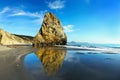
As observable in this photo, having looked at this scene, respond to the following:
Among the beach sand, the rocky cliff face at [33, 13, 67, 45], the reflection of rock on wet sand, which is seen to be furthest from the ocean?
the rocky cliff face at [33, 13, 67, 45]

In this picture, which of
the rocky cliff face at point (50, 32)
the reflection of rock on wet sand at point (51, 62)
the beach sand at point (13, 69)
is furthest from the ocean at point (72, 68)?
the rocky cliff face at point (50, 32)

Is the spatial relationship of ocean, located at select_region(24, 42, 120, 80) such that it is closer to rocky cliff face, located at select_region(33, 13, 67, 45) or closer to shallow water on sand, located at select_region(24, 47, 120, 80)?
shallow water on sand, located at select_region(24, 47, 120, 80)

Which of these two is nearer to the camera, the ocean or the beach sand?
the beach sand

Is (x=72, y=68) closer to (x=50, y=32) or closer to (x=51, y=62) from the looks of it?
(x=51, y=62)

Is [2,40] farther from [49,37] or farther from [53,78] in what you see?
[53,78]

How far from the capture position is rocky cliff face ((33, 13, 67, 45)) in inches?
3049

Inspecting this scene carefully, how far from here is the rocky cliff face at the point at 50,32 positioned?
3049 inches

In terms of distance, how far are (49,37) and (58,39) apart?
4.31 metres

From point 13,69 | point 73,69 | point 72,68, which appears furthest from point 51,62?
point 13,69

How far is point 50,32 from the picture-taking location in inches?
3142

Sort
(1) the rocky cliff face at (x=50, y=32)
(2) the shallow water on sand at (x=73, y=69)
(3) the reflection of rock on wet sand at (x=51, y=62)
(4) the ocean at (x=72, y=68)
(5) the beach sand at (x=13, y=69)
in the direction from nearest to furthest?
(5) the beach sand at (x=13, y=69) → (2) the shallow water on sand at (x=73, y=69) → (4) the ocean at (x=72, y=68) → (3) the reflection of rock on wet sand at (x=51, y=62) → (1) the rocky cliff face at (x=50, y=32)

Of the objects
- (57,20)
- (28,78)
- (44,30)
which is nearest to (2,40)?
(44,30)

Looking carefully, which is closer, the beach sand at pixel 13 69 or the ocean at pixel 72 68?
the beach sand at pixel 13 69

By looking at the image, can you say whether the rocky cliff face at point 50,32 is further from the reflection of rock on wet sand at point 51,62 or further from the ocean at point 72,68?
the ocean at point 72,68
